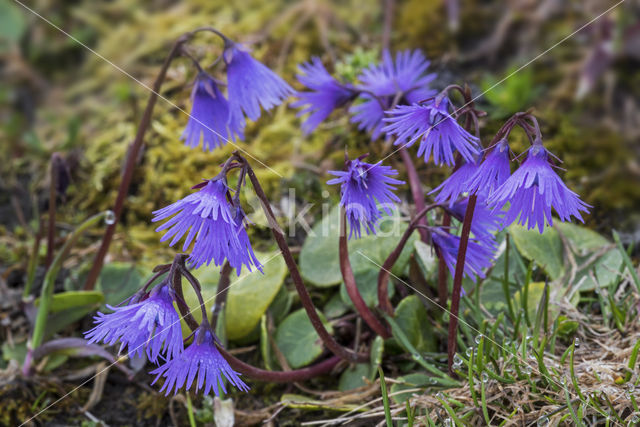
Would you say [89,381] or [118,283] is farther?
[118,283]

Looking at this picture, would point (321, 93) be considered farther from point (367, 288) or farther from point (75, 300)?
point (75, 300)

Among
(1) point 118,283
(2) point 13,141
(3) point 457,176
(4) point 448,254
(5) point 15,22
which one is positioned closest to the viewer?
(3) point 457,176

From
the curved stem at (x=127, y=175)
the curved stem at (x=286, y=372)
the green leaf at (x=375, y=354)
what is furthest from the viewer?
the curved stem at (x=127, y=175)

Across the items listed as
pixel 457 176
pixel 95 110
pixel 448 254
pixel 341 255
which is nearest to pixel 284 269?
pixel 341 255

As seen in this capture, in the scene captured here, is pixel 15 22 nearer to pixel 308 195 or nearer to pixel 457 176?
pixel 308 195

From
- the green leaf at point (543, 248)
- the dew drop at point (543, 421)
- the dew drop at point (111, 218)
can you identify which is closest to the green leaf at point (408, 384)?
the dew drop at point (543, 421)

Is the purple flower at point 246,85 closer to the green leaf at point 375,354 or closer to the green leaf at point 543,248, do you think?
the green leaf at point 375,354

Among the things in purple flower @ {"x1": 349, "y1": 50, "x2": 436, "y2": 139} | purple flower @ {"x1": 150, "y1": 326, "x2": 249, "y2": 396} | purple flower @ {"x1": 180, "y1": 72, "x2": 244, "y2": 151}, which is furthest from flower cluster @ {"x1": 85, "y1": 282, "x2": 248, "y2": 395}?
purple flower @ {"x1": 349, "y1": 50, "x2": 436, "y2": 139}
